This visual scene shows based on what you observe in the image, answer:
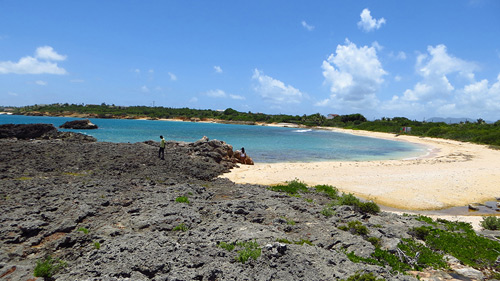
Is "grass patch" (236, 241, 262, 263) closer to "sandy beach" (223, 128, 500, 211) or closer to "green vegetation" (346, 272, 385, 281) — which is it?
"green vegetation" (346, 272, 385, 281)

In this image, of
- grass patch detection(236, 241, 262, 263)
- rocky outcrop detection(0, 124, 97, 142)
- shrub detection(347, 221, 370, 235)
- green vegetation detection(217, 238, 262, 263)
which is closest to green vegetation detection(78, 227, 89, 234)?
green vegetation detection(217, 238, 262, 263)

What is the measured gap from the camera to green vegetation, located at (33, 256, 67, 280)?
6289 mm

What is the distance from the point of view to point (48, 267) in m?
6.39

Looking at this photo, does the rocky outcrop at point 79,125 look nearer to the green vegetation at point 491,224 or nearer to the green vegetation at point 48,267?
the green vegetation at point 48,267

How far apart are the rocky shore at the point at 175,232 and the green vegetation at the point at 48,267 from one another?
123 millimetres

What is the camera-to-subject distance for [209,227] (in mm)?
8867

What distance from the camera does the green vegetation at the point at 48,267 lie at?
6.29 m

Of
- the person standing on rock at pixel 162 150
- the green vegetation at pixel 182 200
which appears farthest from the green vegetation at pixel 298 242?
the person standing on rock at pixel 162 150

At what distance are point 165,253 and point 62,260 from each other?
2508 mm

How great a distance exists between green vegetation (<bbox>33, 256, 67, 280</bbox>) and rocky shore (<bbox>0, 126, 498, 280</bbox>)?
123 millimetres

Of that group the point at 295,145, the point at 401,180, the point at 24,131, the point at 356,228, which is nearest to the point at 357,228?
the point at 356,228

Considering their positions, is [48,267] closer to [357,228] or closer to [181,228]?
[181,228]

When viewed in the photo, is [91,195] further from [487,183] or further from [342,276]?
[487,183]

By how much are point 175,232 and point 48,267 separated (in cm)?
318
